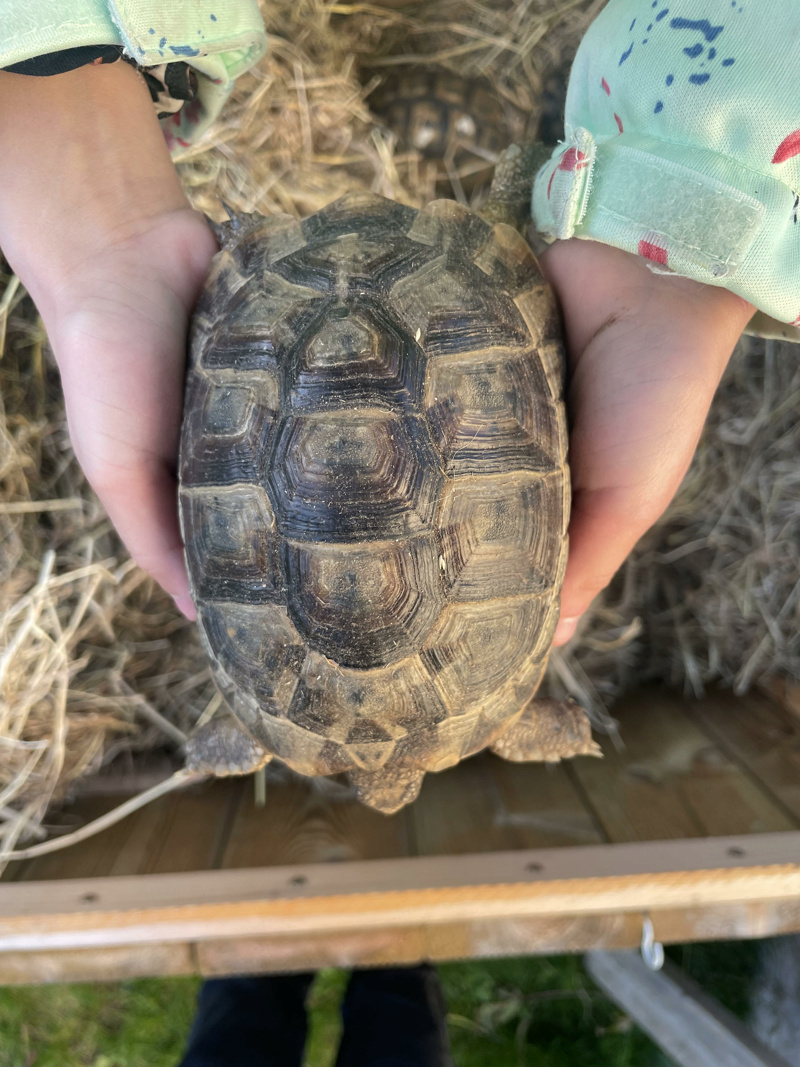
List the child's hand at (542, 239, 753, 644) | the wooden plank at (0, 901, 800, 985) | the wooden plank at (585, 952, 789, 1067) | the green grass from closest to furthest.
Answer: the child's hand at (542, 239, 753, 644) → the wooden plank at (0, 901, 800, 985) → the wooden plank at (585, 952, 789, 1067) → the green grass

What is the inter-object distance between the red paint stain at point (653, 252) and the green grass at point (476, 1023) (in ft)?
7.00

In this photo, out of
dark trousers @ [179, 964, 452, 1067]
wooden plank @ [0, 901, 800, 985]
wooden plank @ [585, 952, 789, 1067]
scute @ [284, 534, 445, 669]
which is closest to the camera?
scute @ [284, 534, 445, 669]

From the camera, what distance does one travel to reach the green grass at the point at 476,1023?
2.28 metres

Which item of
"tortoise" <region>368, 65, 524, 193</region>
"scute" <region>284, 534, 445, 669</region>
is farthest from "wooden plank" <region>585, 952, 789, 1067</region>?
"tortoise" <region>368, 65, 524, 193</region>

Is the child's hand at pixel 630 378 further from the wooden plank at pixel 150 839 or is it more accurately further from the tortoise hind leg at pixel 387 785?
the wooden plank at pixel 150 839

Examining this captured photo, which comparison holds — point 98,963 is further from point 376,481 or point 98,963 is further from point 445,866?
point 376,481

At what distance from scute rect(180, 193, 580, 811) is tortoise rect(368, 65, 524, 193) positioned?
0.80 m

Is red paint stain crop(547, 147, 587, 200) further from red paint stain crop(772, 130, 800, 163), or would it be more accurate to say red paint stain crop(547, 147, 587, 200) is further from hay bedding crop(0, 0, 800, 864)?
hay bedding crop(0, 0, 800, 864)

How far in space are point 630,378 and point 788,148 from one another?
1.23ft

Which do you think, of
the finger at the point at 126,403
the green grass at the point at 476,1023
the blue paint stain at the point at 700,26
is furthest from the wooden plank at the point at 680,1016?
the blue paint stain at the point at 700,26

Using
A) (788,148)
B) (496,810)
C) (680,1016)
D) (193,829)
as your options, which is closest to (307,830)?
(193,829)

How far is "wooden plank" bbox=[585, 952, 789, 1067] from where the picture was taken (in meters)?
1.77

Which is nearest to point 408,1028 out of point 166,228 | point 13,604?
point 13,604

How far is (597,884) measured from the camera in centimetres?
137
